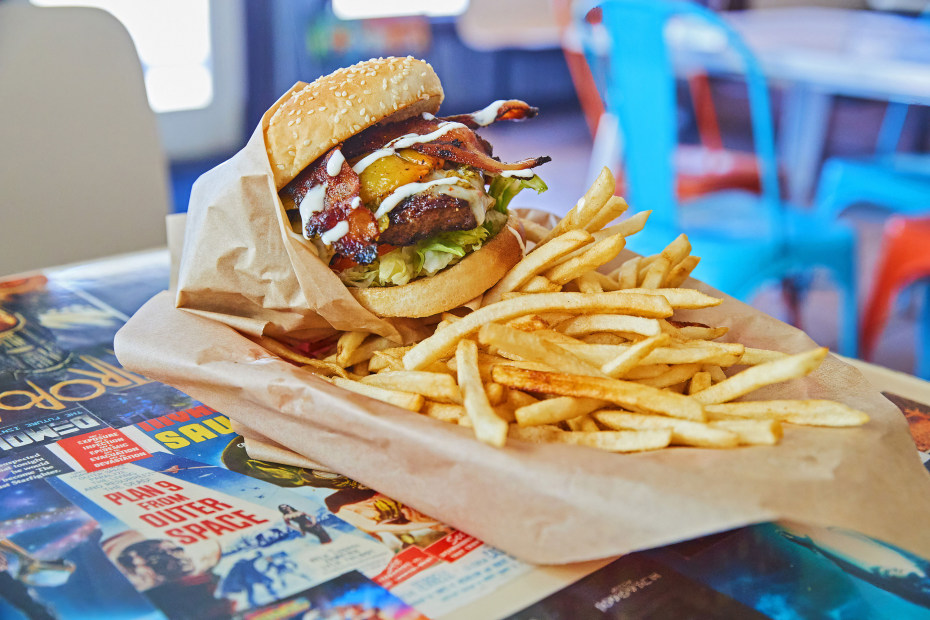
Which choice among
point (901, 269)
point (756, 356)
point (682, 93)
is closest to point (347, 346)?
point (756, 356)

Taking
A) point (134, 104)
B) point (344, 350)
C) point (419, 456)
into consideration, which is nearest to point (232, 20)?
point (134, 104)

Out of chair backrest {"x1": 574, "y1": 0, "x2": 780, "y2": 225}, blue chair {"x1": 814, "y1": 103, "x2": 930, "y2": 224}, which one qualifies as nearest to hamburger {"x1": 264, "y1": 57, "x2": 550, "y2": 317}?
chair backrest {"x1": 574, "y1": 0, "x2": 780, "y2": 225}

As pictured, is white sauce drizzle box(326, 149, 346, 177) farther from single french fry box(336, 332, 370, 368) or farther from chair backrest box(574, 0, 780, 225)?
chair backrest box(574, 0, 780, 225)

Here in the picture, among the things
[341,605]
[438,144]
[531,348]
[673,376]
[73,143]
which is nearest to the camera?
Answer: [341,605]

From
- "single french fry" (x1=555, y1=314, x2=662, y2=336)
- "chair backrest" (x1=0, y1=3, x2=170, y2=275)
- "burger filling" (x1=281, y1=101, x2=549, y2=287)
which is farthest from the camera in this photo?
"chair backrest" (x1=0, y1=3, x2=170, y2=275)

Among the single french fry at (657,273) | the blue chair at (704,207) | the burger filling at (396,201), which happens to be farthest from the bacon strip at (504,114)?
Result: the blue chair at (704,207)

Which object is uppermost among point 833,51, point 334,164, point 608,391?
point 833,51

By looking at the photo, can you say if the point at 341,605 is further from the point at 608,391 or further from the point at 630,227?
the point at 630,227
